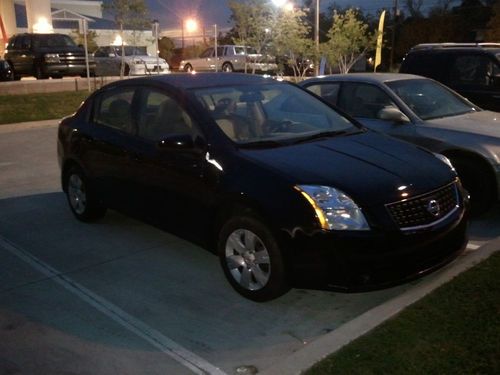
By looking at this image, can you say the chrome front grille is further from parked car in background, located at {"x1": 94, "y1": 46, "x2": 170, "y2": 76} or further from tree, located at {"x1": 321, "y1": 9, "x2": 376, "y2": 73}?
parked car in background, located at {"x1": 94, "y1": 46, "x2": 170, "y2": 76}

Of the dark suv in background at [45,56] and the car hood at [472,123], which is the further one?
the dark suv in background at [45,56]

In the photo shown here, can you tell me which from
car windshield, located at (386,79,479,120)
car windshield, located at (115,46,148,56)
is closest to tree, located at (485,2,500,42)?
car windshield, located at (115,46,148,56)

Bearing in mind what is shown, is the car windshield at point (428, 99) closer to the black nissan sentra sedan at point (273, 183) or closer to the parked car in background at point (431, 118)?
the parked car in background at point (431, 118)

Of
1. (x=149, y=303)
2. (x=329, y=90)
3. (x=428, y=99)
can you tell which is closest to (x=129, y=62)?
(x=329, y=90)

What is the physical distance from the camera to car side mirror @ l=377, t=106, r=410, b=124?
240 inches

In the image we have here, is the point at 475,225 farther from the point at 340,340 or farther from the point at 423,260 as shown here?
the point at 340,340

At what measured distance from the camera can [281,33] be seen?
1891cm

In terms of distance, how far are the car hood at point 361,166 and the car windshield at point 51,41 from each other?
64.2ft

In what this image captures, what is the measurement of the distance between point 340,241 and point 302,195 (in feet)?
1.28

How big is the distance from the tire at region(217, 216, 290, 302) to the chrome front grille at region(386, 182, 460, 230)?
2.71ft

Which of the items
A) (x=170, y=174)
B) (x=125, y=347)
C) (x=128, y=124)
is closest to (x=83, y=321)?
(x=125, y=347)

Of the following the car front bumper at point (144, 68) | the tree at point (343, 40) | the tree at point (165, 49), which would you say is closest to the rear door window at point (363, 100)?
the tree at point (343, 40)

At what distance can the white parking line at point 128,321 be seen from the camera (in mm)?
3333

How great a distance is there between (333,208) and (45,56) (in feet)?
64.6
